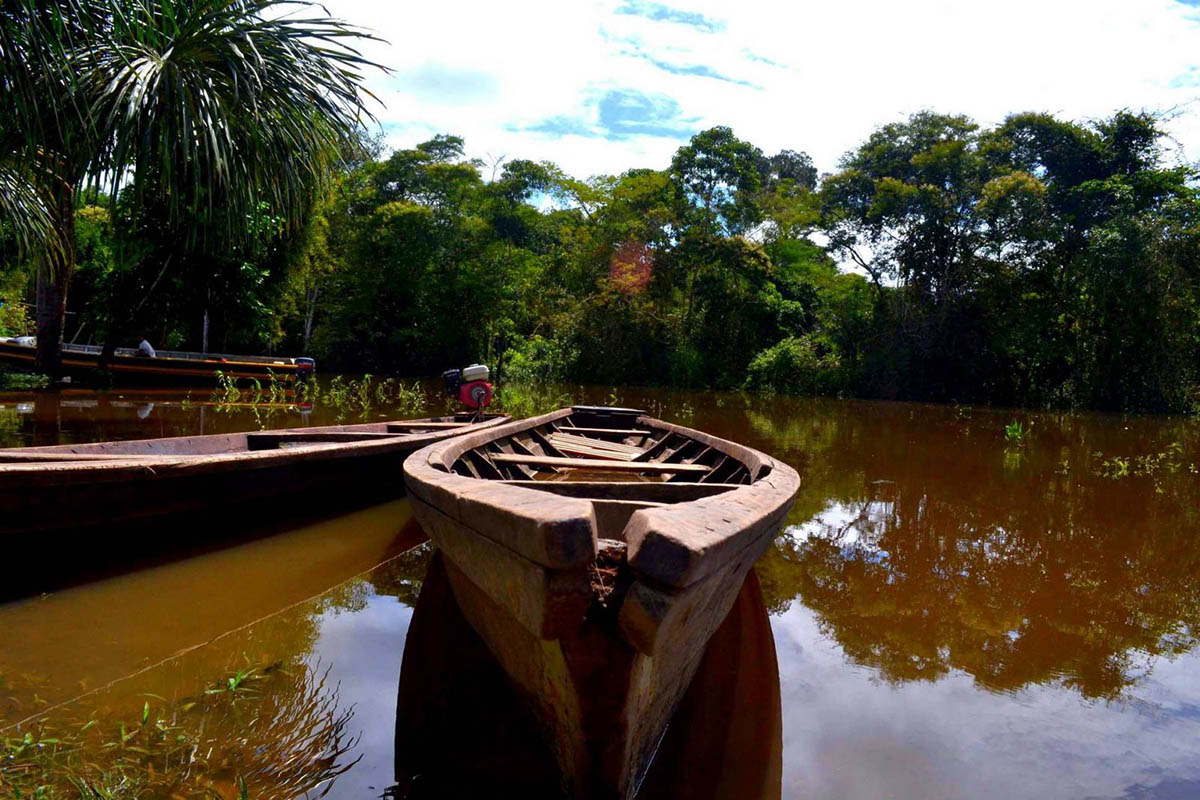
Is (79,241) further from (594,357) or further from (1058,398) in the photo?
(1058,398)

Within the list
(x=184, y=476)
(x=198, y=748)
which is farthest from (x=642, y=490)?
(x=184, y=476)

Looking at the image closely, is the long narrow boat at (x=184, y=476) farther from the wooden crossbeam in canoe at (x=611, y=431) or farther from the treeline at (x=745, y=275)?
the treeline at (x=745, y=275)

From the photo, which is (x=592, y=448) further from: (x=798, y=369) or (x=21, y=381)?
(x=798, y=369)

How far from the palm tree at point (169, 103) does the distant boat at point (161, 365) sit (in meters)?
6.97

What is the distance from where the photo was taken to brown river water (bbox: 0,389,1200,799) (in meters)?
2.27

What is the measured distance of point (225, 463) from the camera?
4.16m

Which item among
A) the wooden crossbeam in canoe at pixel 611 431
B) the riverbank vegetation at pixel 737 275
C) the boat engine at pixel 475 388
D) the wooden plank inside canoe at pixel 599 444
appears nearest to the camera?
the wooden plank inside canoe at pixel 599 444

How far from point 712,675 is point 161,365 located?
13259 millimetres

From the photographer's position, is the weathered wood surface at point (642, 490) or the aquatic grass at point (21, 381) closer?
the weathered wood surface at point (642, 490)

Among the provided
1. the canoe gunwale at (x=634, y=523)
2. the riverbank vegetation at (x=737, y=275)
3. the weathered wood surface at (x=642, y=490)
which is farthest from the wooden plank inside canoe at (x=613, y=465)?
the riverbank vegetation at (x=737, y=275)

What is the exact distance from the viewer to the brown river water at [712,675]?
2.27 m

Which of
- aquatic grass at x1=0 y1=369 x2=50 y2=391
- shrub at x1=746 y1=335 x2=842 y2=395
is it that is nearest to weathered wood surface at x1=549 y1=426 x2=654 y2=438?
aquatic grass at x1=0 y1=369 x2=50 y2=391

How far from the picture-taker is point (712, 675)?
289cm

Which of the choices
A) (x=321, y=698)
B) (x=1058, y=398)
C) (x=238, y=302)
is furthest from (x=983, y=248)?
(x=321, y=698)
